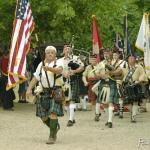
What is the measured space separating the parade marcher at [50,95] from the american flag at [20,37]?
206cm

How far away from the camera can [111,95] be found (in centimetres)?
1373

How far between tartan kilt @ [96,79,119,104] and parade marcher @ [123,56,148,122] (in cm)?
96

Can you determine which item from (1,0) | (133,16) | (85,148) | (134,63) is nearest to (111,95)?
(134,63)

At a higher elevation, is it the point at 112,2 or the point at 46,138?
the point at 112,2

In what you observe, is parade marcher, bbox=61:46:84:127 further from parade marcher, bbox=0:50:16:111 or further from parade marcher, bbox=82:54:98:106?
parade marcher, bbox=0:50:16:111

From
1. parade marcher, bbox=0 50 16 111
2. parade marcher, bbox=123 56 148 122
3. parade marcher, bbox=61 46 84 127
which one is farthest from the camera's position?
parade marcher, bbox=0 50 16 111

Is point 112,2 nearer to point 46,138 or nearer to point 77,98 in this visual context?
point 77,98

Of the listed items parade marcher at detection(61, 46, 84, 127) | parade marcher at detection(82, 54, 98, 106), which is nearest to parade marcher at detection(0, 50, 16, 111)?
parade marcher at detection(82, 54, 98, 106)

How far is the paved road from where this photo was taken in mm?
10477

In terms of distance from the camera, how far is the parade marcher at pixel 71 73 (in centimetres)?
1348

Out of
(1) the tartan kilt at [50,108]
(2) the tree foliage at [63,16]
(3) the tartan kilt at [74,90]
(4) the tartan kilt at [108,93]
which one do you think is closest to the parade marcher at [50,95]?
(1) the tartan kilt at [50,108]

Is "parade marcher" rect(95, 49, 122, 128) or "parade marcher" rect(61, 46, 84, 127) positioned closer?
"parade marcher" rect(61, 46, 84, 127)

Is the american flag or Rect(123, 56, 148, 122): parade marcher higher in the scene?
the american flag

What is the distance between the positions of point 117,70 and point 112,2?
21.2 ft
